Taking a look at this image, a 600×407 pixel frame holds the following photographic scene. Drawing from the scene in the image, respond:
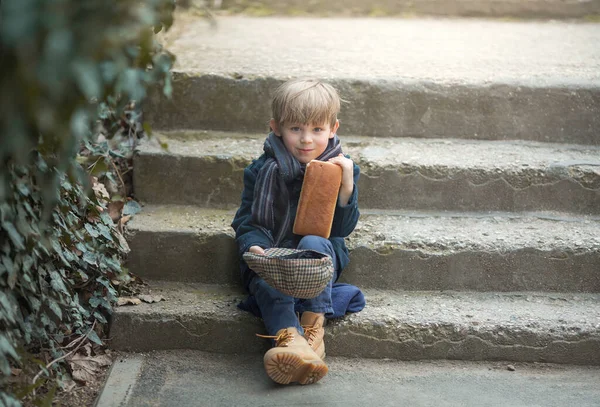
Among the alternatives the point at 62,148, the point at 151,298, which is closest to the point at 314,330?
the point at 151,298

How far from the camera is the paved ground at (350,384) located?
2.64m

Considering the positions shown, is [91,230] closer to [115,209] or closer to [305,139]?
[115,209]

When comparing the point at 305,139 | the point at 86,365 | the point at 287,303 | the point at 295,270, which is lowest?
the point at 86,365

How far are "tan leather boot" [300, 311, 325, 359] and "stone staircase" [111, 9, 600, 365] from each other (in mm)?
109

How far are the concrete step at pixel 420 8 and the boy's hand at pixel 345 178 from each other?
322 cm

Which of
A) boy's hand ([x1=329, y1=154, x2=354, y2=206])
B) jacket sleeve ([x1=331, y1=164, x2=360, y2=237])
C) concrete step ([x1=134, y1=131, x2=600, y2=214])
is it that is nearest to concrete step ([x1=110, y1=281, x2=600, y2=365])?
jacket sleeve ([x1=331, y1=164, x2=360, y2=237])

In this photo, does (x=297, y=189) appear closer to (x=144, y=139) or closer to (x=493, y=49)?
(x=144, y=139)

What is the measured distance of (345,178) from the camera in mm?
2947

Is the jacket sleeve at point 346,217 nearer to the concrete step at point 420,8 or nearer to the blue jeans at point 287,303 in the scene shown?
the blue jeans at point 287,303

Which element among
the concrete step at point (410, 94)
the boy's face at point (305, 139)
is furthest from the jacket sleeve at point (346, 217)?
the concrete step at point (410, 94)

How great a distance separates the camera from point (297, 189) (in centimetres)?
304

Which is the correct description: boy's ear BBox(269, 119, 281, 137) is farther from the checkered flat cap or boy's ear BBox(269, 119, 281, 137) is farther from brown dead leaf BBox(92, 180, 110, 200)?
brown dead leaf BBox(92, 180, 110, 200)

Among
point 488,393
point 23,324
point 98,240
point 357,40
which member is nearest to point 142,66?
point 23,324

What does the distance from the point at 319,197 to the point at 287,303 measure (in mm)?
435
